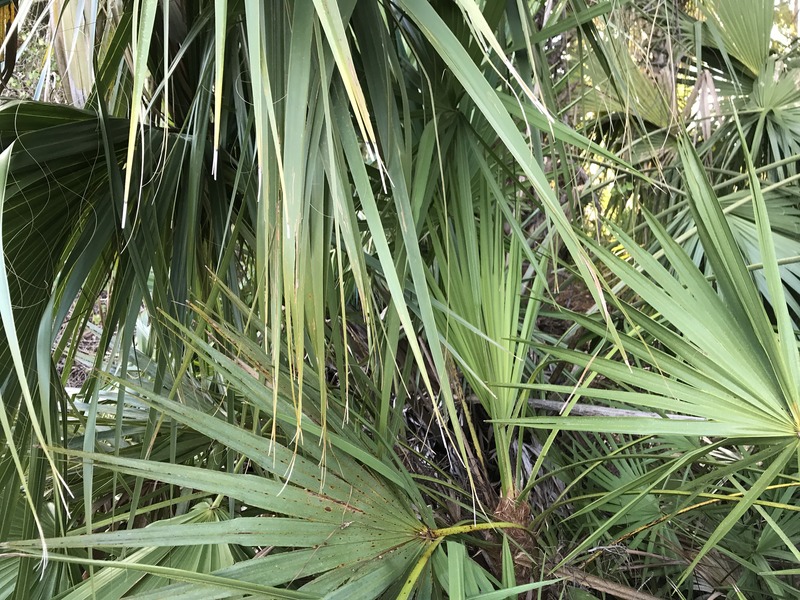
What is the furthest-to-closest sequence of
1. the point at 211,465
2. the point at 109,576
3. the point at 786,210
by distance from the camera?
1. the point at 786,210
2. the point at 211,465
3. the point at 109,576

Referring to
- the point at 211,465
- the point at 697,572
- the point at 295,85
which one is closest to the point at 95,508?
the point at 211,465

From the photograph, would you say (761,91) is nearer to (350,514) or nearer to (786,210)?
(786,210)

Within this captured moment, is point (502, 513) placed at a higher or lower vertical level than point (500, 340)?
lower

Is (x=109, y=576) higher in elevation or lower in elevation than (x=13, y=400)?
lower

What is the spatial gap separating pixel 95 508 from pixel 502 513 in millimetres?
660

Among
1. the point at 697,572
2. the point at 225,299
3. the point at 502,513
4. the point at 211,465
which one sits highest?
the point at 225,299

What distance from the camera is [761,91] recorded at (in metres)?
1.49

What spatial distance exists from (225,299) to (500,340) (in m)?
0.41

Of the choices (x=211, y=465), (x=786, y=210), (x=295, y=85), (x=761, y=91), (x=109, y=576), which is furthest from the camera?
(x=761, y=91)

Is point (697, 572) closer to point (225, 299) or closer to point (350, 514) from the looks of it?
point (350, 514)

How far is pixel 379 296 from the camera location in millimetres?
1102

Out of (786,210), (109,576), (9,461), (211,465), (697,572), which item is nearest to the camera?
(109,576)

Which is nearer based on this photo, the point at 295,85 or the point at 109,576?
the point at 295,85

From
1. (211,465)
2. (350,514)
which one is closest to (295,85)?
(350,514)
